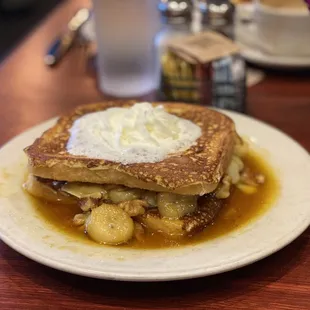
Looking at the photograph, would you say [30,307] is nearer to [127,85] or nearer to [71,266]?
[71,266]

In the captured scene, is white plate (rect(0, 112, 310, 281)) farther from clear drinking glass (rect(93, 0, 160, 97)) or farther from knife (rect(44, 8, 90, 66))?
knife (rect(44, 8, 90, 66))

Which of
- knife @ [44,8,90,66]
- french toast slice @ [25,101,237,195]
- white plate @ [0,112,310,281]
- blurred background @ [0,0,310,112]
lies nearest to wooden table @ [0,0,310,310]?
white plate @ [0,112,310,281]

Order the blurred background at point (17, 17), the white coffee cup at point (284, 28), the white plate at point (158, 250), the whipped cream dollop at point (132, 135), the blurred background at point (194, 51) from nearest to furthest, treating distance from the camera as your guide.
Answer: the white plate at point (158, 250), the whipped cream dollop at point (132, 135), the blurred background at point (194, 51), the white coffee cup at point (284, 28), the blurred background at point (17, 17)

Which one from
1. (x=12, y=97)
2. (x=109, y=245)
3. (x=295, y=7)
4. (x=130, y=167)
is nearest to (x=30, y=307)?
(x=109, y=245)

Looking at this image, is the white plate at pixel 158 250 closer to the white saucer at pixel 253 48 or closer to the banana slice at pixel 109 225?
the banana slice at pixel 109 225

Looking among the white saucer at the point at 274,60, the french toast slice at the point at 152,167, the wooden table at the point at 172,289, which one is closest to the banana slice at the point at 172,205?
the french toast slice at the point at 152,167
